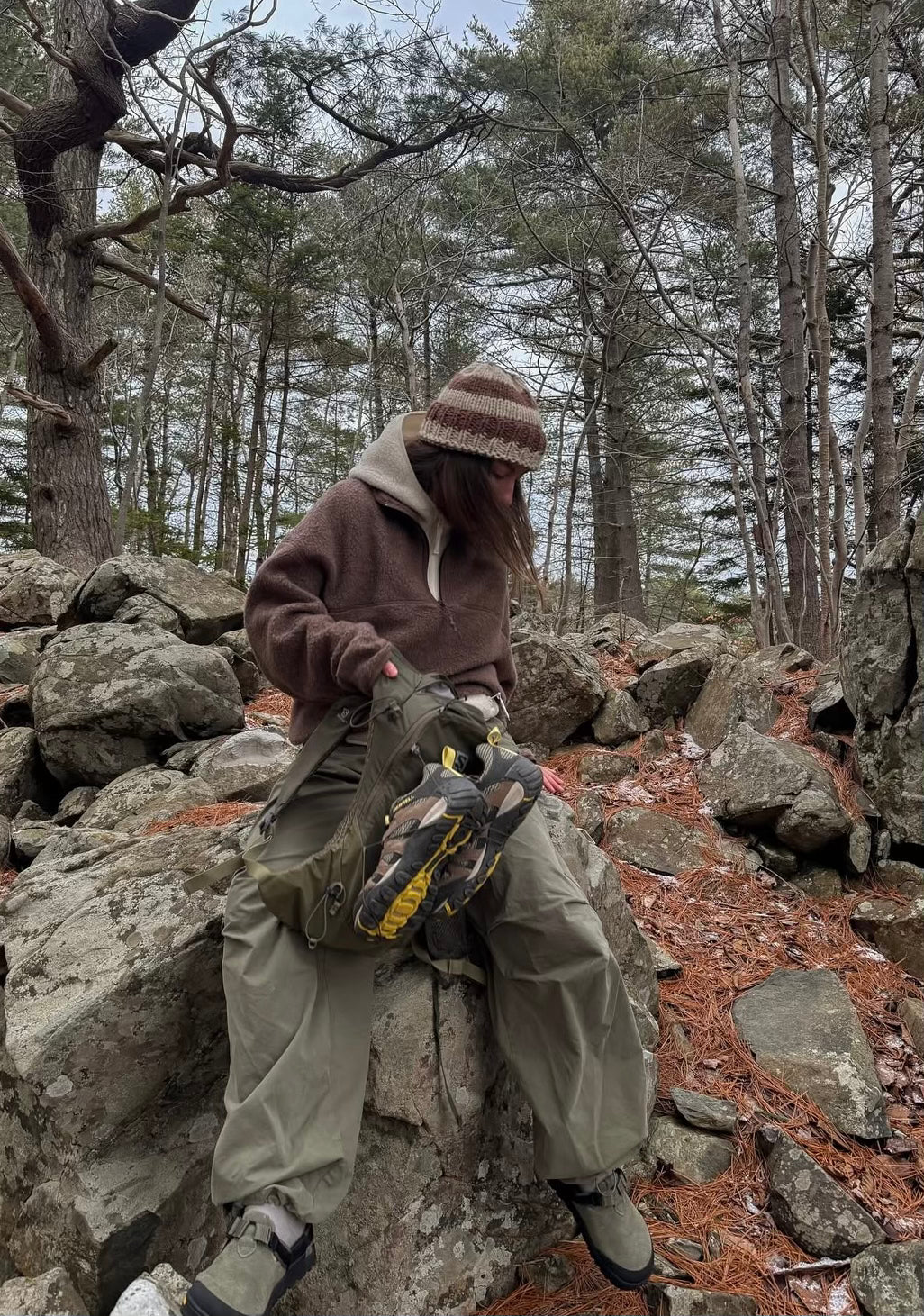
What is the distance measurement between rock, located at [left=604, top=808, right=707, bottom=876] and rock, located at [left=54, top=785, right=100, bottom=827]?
3.03m

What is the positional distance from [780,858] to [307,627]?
2.98m

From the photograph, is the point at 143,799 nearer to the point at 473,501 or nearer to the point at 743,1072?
the point at 473,501

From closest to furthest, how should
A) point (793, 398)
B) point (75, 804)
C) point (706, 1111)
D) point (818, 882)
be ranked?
point (706, 1111) → point (818, 882) → point (75, 804) → point (793, 398)

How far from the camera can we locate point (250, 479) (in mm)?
14406

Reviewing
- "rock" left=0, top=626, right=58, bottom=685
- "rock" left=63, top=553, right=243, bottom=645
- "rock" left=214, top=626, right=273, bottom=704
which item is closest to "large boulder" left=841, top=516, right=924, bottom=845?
"rock" left=214, top=626, right=273, bottom=704

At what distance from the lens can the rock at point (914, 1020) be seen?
2918 mm

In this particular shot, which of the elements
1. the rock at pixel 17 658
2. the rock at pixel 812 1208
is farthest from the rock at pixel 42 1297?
the rock at pixel 17 658

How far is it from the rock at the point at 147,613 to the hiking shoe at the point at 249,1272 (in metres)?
4.51

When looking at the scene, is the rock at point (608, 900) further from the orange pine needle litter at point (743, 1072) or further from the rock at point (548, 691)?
the rock at point (548, 691)

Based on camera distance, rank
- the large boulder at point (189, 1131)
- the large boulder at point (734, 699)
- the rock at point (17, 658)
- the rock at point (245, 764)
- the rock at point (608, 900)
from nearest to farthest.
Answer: the large boulder at point (189, 1131) → the rock at point (608, 900) → the rock at point (245, 764) → the large boulder at point (734, 699) → the rock at point (17, 658)

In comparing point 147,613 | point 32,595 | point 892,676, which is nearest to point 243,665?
point 147,613

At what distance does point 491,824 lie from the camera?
1.90m

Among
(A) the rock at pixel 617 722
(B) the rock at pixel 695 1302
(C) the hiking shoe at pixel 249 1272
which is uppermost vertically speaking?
(A) the rock at pixel 617 722

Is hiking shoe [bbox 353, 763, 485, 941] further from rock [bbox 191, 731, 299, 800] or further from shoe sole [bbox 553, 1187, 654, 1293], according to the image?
rock [bbox 191, 731, 299, 800]
